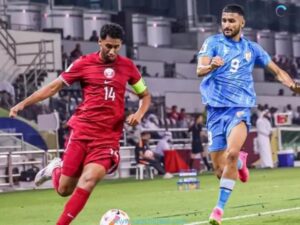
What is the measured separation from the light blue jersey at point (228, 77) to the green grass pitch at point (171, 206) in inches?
59.0

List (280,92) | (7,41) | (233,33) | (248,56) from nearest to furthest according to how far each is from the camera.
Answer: (233,33) < (248,56) < (7,41) < (280,92)

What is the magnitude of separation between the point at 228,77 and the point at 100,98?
6.35 ft

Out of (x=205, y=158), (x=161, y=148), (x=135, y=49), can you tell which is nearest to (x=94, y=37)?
(x=135, y=49)

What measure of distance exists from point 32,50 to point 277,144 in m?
10.1

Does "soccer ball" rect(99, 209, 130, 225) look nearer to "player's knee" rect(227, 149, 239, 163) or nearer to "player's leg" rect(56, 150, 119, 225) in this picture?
"player's leg" rect(56, 150, 119, 225)

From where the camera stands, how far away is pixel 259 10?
50.2 meters

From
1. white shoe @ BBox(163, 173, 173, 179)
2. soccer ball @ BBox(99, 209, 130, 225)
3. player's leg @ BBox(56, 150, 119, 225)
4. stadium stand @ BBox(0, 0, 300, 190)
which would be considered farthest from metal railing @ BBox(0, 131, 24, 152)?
soccer ball @ BBox(99, 209, 130, 225)

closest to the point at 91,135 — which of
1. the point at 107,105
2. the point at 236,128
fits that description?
the point at 107,105

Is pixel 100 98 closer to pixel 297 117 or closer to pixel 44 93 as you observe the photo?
pixel 44 93

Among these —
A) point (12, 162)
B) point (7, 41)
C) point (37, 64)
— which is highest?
point (7, 41)

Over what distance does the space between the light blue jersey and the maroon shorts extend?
1794 mm

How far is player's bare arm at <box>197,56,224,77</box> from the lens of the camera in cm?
1058

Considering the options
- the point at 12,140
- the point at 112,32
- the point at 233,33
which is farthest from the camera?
the point at 12,140

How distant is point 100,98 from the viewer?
10.3m
